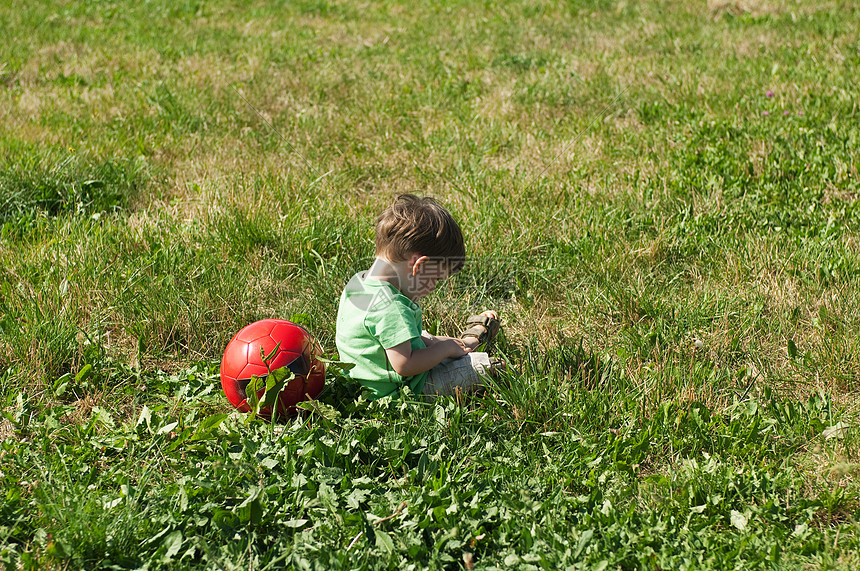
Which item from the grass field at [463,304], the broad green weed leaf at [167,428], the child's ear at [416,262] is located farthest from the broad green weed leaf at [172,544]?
the child's ear at [416,262]

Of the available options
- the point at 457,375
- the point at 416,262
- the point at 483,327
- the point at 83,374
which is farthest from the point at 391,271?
the point at 83,374

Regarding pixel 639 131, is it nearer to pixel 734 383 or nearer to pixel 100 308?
pixel 734 383

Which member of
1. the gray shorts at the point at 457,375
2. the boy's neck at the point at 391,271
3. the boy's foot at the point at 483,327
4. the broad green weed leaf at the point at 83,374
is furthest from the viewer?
the boy's foot at the point at 483,327

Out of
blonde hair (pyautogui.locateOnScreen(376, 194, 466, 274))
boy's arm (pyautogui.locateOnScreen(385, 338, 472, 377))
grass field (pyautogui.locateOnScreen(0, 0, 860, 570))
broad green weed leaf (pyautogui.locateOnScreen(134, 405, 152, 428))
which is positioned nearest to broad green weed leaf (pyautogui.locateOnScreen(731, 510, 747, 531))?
grass field (pyautogui.locateOnScreen(0, 0, 860, 570))

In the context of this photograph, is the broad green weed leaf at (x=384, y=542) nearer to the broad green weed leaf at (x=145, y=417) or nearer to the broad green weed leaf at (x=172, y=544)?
the broad green weed leaf at (x=172, y=544)

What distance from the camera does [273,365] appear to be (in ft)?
11.0

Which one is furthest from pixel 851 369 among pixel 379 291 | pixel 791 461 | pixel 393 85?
pixel 393 85

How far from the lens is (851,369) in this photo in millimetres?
3559

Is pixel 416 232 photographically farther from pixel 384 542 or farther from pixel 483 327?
pixel 384 542

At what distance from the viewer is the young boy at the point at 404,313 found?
3.33 metres

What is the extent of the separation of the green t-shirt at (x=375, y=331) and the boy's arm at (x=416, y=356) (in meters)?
0.04

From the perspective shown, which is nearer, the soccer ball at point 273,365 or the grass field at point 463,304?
the grass field at point 463,304

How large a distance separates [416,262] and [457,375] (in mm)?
615

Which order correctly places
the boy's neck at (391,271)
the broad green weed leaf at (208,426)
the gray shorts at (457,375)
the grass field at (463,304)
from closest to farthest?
the grass field at (463,304) < the broad green weed leaf at (208,426) < the boy's neck at (391,271) < the gray shorts at (457,375)
